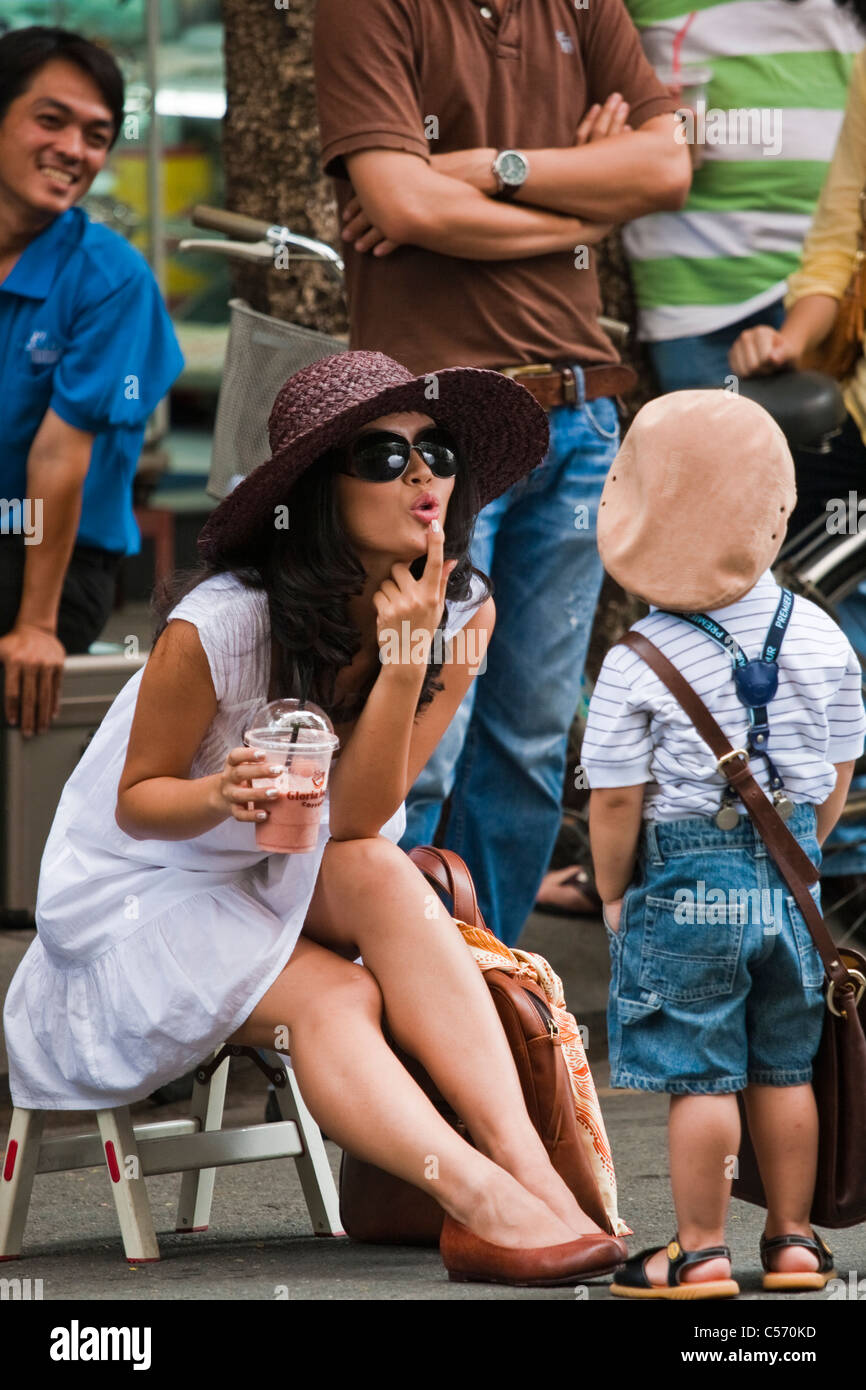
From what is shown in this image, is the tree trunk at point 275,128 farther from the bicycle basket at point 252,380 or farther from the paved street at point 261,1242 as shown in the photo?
the paved street at point 261,1242

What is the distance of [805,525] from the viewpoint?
15.7ft

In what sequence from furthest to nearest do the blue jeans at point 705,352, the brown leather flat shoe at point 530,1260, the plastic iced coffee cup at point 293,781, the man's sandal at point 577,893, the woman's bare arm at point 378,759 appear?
the man's sandal at point 577,893 < the blue jeans at point 705,352 < the woman's bare arm at point 378,759 < the plastic iced coffee cup at point 293,781 < the brown leather flat shoe at point 530,1260

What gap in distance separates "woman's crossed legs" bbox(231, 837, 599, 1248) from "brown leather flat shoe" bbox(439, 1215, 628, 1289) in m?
0.02

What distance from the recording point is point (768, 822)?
2.68 m

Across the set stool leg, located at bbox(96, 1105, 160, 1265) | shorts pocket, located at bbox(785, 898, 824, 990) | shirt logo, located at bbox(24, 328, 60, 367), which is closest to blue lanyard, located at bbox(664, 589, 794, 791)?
shorts pocket, located at bbox(785, 898, 824, 990)

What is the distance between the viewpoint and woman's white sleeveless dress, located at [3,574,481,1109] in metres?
Answer: 2.85

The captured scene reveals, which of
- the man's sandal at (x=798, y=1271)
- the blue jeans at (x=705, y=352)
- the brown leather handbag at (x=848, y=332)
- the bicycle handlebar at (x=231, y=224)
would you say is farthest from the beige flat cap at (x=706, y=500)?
the blue jeans at (x=705, y=352)

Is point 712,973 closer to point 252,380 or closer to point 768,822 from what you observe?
point 768,822

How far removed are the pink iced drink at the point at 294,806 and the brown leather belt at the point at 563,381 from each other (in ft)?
4.47

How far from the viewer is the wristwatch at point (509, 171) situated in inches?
153

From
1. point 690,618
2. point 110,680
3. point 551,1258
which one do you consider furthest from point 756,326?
point 551,1258

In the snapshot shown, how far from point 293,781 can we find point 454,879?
51cm

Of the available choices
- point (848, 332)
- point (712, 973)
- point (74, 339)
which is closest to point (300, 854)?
point (712, 973)

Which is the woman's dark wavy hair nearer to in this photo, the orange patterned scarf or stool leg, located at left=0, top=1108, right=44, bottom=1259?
the orange patterned scarf
